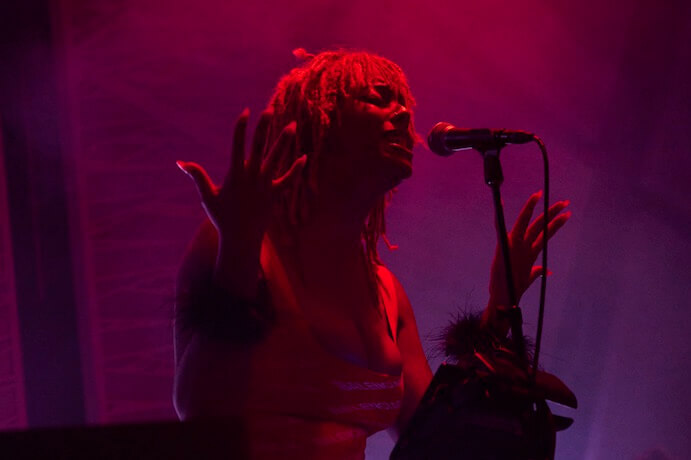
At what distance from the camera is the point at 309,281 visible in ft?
4.06

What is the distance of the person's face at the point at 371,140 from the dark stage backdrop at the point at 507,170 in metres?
0.87

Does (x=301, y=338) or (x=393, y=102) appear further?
(x=393, y=102)

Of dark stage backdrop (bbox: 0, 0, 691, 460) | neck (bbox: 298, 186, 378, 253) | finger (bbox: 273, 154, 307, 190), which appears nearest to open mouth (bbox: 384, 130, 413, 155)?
neck (bbox: 298, 186, 378, 253)

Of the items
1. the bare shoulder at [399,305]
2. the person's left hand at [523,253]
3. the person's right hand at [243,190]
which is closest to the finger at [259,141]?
the person's right hand at [243,190]

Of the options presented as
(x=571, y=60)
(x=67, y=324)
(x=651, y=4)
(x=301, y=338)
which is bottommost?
(x=67, y=324)

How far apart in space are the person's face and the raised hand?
29cm

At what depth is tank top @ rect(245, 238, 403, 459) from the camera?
3.64 feet

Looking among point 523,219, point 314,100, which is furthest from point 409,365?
point 314,100

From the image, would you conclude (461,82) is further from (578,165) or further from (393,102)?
(393,102)

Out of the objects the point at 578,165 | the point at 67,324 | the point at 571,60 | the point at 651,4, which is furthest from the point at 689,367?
the point at 67,324

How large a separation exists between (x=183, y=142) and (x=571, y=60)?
156 centimetres

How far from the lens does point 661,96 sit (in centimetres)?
223

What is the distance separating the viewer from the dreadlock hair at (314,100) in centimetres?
129

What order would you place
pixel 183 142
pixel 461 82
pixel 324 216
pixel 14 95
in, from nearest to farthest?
1. pixel 324 216
2. pixel 14 95
3. pixel 183 142
4. pixel 461 82
